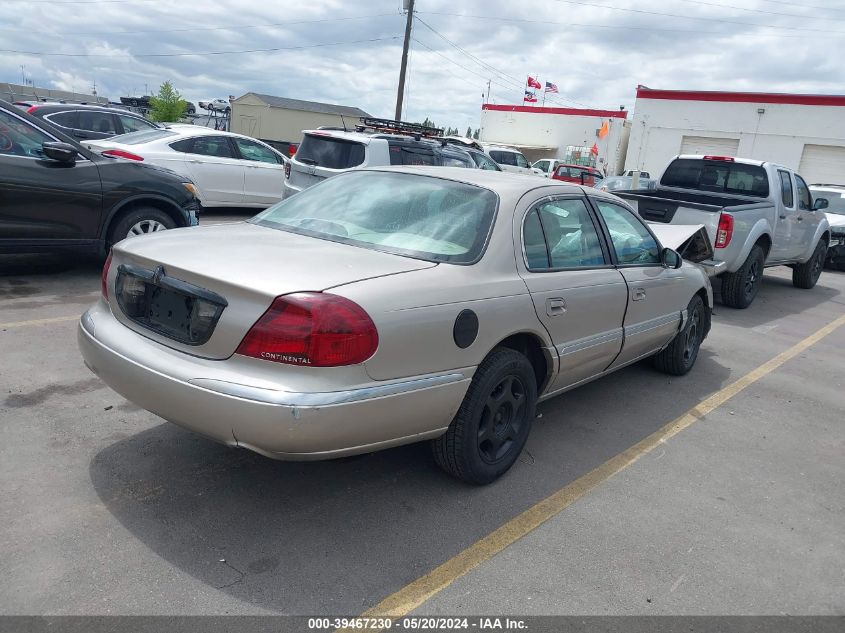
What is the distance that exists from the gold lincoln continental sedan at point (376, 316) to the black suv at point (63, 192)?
10.8 ft

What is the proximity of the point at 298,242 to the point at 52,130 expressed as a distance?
443 cm

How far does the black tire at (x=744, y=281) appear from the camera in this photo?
8930 millimetres

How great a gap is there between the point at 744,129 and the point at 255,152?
2558cm

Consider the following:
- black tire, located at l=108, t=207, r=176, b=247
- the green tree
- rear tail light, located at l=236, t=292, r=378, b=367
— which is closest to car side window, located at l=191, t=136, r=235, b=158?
black tire, located at l=108, t=207, r=176, b=247

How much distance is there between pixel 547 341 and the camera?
379cm

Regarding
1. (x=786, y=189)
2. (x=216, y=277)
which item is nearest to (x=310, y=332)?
(x=216, y=277)

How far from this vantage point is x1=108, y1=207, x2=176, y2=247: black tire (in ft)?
22.5

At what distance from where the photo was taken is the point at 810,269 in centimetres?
1149

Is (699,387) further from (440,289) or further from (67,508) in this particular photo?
(67,508)

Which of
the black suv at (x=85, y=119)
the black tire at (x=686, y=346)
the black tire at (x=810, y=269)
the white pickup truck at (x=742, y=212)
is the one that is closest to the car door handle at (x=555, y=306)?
the black tire at (x=686, y=346)

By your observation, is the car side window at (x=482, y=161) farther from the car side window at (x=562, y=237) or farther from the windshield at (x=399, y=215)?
the windshield at (x=399, y=215)

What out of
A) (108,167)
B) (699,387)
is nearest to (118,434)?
(108,167)

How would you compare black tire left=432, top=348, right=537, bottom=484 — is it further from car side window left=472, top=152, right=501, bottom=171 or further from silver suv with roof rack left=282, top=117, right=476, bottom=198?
car side window left=472, top=152, right=501, bottom=171

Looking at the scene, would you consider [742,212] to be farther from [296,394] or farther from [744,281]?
[296,394]
